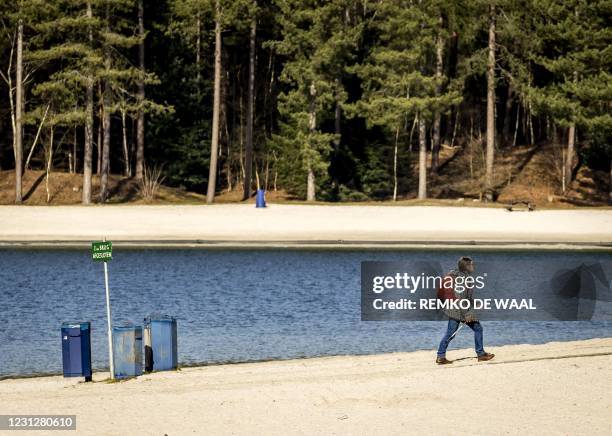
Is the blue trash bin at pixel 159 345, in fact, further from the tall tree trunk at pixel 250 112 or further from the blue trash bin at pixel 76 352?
the tall tree trunk at pixel 250 112

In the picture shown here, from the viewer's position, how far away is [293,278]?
110ft

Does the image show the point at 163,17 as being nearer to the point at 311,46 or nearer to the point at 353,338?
the point at 311,46

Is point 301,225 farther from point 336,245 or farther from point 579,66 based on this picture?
point 579,66

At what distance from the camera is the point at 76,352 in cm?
1781

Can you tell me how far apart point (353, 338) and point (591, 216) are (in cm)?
3049

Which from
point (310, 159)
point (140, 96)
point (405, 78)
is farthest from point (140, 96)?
point (405, 78)

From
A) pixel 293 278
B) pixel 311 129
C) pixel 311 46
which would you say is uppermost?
pixel 311 46

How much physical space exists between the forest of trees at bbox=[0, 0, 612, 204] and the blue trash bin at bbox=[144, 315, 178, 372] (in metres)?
38.9

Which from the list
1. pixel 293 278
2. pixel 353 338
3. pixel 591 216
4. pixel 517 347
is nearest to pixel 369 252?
pixel 293 278

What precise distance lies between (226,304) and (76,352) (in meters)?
10.3

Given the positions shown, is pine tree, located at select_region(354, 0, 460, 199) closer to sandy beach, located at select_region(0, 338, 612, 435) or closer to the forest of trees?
the forest of trees

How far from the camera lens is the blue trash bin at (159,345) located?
1812 cm

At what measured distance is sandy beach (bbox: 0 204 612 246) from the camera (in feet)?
143

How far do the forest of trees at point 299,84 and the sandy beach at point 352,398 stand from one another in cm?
4046
